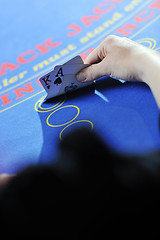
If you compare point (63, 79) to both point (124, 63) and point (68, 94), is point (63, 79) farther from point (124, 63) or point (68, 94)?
point (124, 63)

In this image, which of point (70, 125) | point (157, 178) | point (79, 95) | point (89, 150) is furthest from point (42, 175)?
point (79, 95)

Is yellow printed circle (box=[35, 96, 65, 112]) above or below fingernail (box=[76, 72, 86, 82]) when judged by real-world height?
below

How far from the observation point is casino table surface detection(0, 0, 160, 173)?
79 centimetres

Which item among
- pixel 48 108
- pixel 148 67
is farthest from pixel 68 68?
pixel 148 67

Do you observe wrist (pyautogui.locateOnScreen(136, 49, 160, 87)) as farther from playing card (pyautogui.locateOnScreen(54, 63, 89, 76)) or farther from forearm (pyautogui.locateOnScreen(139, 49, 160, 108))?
playing card (pyautogui.locateOnScreen(54, 63, 89, 76))

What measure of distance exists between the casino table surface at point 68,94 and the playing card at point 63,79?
0.09 feet

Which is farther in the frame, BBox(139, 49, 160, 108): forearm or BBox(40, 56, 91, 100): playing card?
BBox(40, 56, 91, 100): playing card

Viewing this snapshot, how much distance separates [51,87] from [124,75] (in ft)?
0.88

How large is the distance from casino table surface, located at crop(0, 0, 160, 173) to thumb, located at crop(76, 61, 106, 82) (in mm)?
38

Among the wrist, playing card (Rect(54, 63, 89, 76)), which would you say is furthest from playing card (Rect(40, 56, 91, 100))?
the wrist

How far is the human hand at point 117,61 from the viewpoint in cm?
87

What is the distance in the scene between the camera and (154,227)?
1.39 ft

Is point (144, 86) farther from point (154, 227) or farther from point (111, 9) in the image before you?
point (111, 9)

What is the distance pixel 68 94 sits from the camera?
1.02 metres
